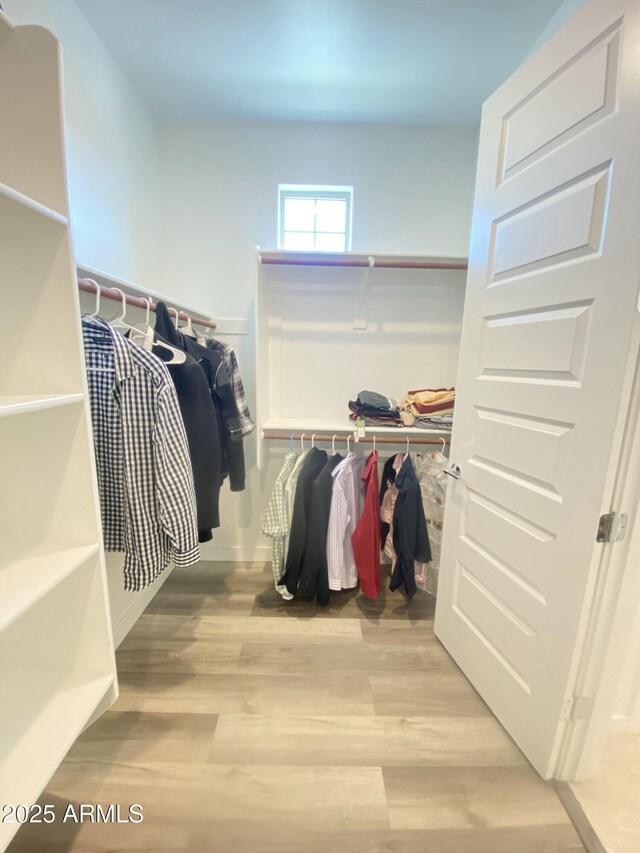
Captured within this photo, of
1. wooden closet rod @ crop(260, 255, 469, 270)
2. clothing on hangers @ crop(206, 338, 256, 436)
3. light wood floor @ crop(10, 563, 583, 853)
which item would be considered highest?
wooden closet rod @ crop(260, 255, 469, 270)

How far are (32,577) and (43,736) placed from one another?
1.28ft

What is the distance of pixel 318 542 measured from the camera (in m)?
1.75

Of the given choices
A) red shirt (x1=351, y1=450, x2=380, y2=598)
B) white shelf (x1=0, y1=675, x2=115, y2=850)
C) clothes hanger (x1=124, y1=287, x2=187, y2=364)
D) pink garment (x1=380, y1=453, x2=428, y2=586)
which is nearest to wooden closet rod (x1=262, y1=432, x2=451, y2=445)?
pink garment (x1=380, y1=453, x2=428, y2=586)

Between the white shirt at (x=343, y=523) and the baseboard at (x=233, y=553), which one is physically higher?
the white shirt at (x=343, y=523)

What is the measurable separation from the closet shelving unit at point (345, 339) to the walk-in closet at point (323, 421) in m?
0.02

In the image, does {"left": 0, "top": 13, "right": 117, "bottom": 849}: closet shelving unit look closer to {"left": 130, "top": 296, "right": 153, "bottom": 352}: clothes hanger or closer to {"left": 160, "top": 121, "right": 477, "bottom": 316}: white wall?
{"left": 130, "top": 296, "right": 153, "bottom": 352}: clothes hanger

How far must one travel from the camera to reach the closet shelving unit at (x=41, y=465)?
2.37 ft

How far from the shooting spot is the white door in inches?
35.2

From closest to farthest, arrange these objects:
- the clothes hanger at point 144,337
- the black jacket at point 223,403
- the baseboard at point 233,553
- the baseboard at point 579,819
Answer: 1. the baseboard at point 579,819
2. the clothes hanger at point 144,337
3. the black jacket at point 223,403
4. the baseboard at point 233,553

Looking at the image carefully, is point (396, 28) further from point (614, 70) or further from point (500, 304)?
point (500, 304)

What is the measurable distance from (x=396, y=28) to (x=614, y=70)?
3.21ft

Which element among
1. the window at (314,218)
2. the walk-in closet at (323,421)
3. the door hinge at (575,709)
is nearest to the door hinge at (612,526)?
the walk-in closet at (323,421)

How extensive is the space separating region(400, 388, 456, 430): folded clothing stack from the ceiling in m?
1.54

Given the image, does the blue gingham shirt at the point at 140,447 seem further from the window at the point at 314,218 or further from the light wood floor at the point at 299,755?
the window at the point at 314,218
